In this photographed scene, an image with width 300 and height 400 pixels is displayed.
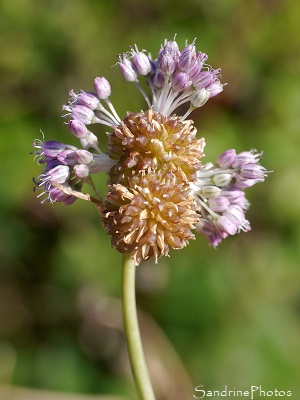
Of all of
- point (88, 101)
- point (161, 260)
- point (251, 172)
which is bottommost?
point (251, 172)

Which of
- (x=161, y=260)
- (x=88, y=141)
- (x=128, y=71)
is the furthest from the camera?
(x=161, y=260)

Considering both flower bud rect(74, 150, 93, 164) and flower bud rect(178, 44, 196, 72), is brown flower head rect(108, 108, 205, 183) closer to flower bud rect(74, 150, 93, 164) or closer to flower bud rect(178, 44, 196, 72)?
flower bud rect(74, 150, 93, 164)

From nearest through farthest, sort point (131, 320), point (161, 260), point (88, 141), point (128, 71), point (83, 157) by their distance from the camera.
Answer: point (131, 320)
point (83, 157)
point (88, 141)
point (128, 71)
point (161, 260)

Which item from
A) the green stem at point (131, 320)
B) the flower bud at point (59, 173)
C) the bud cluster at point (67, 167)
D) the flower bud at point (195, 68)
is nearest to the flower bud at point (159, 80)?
the flower bud at point (195, 68)

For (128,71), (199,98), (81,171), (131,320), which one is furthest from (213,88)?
(131,320)

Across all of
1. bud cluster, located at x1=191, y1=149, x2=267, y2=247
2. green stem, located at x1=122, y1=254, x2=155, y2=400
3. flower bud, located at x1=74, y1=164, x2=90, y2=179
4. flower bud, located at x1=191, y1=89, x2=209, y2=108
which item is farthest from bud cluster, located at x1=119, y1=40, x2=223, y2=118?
green stem, located at x1=122, y1=254, x2=155, y2=400

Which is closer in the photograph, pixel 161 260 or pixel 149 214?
pixel 149 214

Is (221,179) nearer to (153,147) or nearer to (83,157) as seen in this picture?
(153,147)

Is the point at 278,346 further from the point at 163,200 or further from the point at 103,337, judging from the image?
the point at 163,200
